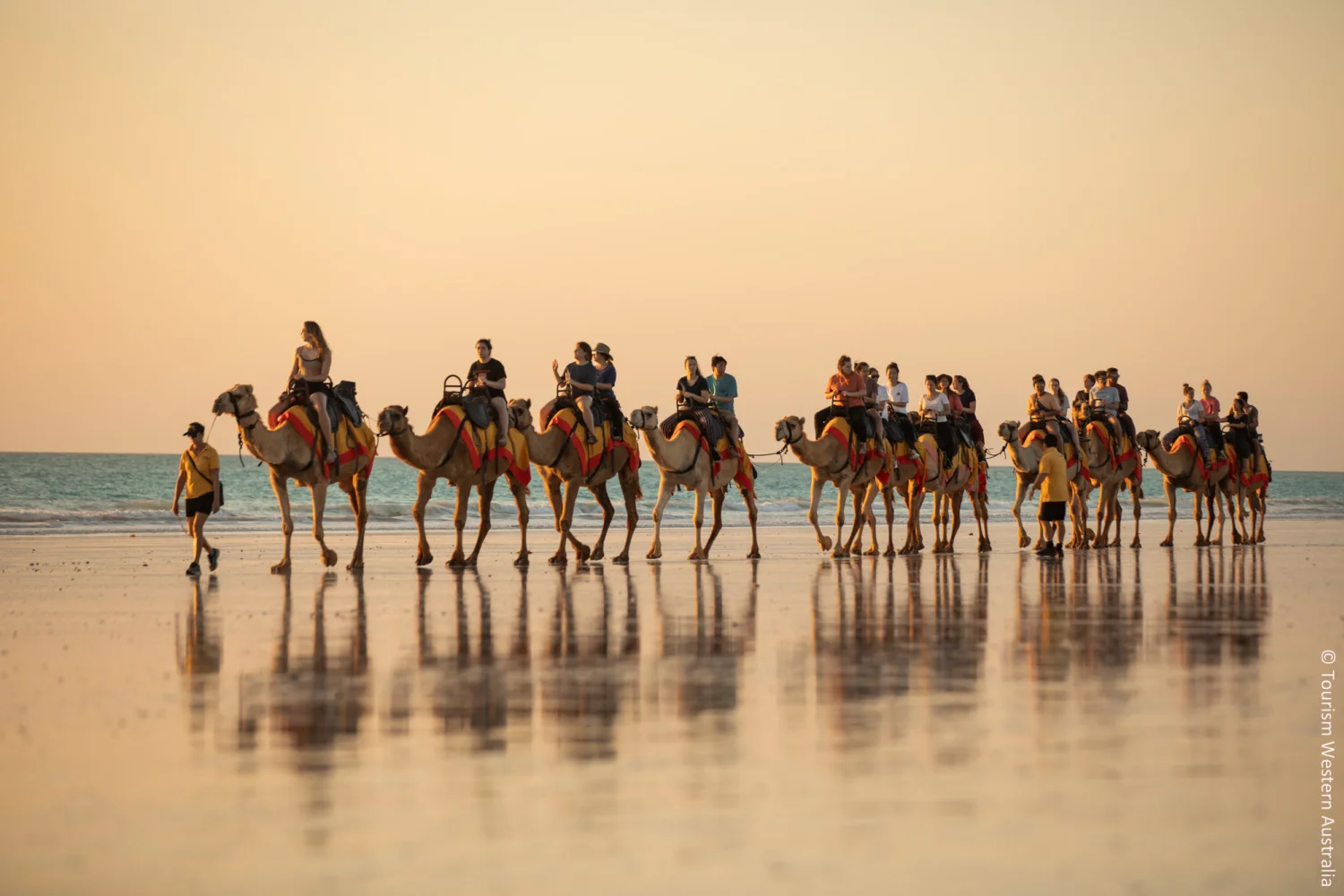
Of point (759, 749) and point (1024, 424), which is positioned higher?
point (1024, 424)

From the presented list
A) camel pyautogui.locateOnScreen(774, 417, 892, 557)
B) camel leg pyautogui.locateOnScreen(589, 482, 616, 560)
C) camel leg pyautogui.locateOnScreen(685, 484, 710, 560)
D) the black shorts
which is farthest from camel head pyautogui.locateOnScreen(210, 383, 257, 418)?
camel pyautogui.locateOnScreen(774, 417, 892, 557)

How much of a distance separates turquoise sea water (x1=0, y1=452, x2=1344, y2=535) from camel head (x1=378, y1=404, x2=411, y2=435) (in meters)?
19.8

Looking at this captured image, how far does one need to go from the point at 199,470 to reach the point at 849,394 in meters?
11.1

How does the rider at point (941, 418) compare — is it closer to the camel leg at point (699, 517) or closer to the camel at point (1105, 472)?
the camel at point (1105, 472)

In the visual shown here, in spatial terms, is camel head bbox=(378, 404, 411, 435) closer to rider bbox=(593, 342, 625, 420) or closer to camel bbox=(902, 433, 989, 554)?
rider bbox=(593, 342, 625, 420)

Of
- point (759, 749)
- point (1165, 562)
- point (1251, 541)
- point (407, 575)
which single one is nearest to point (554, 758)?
point (759, 749)

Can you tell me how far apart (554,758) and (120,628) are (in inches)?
286

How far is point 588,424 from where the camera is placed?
23.4 meters

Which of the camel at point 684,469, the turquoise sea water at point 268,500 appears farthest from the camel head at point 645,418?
the turquoise sea water at point 268,500

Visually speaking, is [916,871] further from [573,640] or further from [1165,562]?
[1165,562]

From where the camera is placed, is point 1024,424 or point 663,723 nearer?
point 663,723

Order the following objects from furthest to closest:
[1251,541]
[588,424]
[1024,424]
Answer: [1251,541]
[1024,424]
[588,424]

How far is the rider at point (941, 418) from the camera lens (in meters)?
29.5

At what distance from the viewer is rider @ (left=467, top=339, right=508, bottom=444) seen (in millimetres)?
22266
